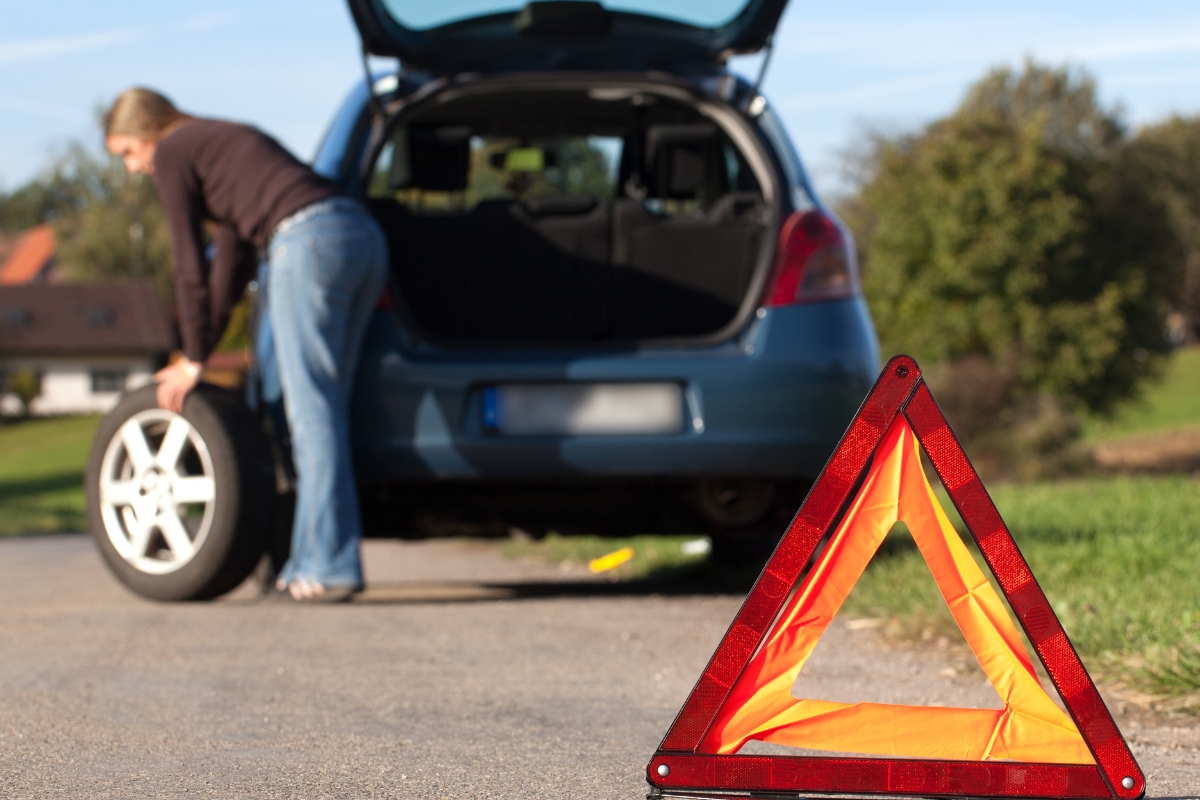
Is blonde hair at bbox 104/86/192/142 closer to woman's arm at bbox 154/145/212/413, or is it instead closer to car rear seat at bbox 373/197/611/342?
woman's arm at bbox 154/145/212/413

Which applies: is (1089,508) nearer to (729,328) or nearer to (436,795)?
(729,328)

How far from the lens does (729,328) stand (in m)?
4.75

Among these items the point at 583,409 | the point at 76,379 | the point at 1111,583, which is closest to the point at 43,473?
the point at 76,379

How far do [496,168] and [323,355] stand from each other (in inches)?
75.0

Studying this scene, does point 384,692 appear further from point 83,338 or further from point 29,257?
point 29,257

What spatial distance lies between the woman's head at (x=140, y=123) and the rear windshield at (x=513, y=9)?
0.82m

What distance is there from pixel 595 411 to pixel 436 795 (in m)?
2.33

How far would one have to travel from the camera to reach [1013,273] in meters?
39.6

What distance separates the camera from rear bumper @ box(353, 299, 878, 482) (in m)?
4.64

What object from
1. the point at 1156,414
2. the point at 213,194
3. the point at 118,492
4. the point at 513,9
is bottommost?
the point at 1156,414

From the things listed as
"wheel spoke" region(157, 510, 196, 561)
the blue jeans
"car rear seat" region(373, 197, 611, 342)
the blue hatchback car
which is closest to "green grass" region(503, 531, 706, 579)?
the blue hatchback car

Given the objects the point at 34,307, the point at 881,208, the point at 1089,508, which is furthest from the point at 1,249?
the point at 1089,508

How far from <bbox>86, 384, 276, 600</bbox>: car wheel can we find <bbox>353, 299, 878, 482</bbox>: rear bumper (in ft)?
1.19

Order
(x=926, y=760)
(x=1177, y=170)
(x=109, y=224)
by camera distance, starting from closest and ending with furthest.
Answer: (x=926, y=760)
(x=1177, y=170)
(x=109, y=224)
